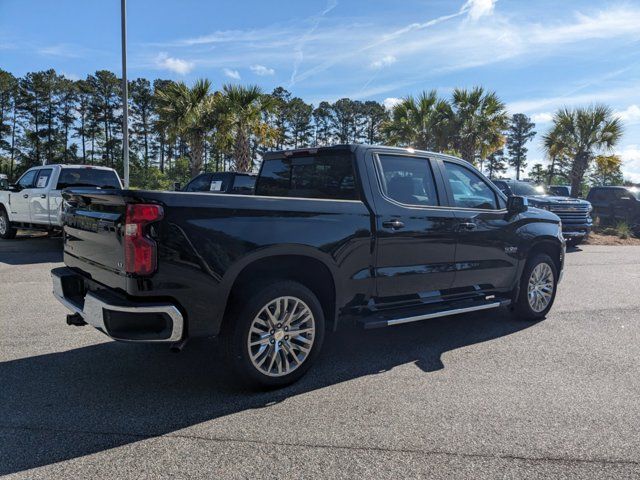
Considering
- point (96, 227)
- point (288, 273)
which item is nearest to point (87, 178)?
point (96, 227)

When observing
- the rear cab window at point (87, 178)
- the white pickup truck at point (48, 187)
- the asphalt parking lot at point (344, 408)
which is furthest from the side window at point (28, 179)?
the asphalt parking lot at point (344, 408)

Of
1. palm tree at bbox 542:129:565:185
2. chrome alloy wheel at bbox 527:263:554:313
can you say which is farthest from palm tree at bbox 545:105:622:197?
chrome alloy wheel at bbox 527:263:554:313

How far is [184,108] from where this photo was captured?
75.4ft

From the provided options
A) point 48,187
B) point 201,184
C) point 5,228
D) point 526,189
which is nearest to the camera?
point 48,187

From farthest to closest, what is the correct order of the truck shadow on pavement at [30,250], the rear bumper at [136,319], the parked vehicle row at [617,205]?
the parked vehicle row at [617,205] < the truck shadow on pavement at [30,250] < the rear bumper at [136,319]

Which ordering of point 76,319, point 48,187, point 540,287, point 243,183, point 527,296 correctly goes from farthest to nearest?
point 243,183 → point 48,187 → point 540,287 → point 527,296 → point 76,319

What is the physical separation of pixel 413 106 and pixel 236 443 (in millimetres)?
24345

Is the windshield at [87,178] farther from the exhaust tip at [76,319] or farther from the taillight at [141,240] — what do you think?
the taillight at [141,240]

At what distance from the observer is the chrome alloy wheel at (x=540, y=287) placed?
5.88 metres

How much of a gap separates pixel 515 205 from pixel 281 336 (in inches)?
130

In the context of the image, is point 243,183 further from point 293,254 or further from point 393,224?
point 293,254

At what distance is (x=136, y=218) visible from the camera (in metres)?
3.15

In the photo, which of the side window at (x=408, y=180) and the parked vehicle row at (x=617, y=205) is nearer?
the side window at (x=408, y=180)

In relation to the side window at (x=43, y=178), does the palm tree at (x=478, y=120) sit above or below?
above
